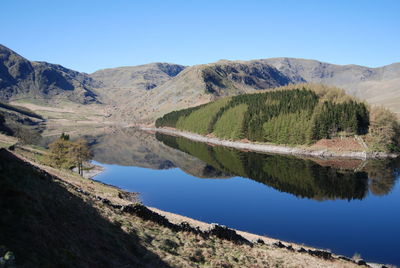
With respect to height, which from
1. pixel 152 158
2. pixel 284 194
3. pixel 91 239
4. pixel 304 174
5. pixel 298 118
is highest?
pixel 298 118

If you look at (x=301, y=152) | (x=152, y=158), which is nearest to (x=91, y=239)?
(x=152, y=158)

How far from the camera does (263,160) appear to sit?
12706cm

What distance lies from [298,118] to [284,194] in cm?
8653

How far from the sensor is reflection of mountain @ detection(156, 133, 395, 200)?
80.7 metres

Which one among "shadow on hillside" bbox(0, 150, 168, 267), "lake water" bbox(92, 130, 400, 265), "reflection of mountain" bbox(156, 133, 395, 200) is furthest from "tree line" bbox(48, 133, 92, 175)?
"shadow on hillside" bbox(0, 150, 168, 267)

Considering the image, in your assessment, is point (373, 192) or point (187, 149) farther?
point (187, 149)

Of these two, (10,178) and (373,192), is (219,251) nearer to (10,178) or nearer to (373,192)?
(10,178)

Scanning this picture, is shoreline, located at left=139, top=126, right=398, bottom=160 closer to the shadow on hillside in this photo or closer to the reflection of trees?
the reflection of trees

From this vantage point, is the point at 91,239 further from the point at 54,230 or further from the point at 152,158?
the point at 152,158

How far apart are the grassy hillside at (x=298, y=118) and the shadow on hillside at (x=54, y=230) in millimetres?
137258

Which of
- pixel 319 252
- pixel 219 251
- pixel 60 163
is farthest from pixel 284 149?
pixel 219 251

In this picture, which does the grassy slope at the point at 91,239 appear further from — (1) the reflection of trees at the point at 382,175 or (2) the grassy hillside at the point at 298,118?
(2) the grassy hillside at the point at 298,118

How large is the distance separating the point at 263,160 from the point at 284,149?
92.5 ft

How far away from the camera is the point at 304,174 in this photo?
9850cm
